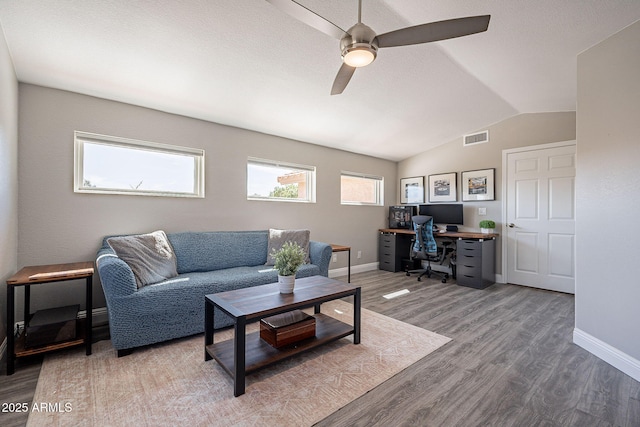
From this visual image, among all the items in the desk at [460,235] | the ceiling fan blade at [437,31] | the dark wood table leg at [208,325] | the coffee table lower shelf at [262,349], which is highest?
the ceiling fan blade at [437,31]

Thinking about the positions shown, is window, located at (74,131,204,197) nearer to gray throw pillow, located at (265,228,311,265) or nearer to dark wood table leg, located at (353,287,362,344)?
gray throw pillow, located at (265,228,311,265)

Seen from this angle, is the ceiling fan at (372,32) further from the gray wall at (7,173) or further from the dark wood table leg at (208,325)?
the gray wall at (7,173)

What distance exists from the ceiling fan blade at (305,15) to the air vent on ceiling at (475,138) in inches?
155

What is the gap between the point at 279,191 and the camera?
13.8 feet

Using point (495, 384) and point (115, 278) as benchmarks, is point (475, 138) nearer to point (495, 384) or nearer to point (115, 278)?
point (495, 384)

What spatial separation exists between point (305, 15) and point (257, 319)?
1.83 metres

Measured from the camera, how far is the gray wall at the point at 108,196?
2504mm

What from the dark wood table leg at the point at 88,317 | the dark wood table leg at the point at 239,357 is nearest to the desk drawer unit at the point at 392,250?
the dark wood table leg at the point at 239,357

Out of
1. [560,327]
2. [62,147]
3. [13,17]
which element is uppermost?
[13,17]

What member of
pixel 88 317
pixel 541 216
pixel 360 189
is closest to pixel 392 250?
pixel 360 189

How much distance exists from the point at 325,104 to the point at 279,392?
2973 millimetres

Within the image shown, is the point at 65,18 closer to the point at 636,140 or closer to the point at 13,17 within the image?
the point at 13,17

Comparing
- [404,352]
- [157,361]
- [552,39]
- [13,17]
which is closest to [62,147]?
[13,17]

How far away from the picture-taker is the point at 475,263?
4145 mm
